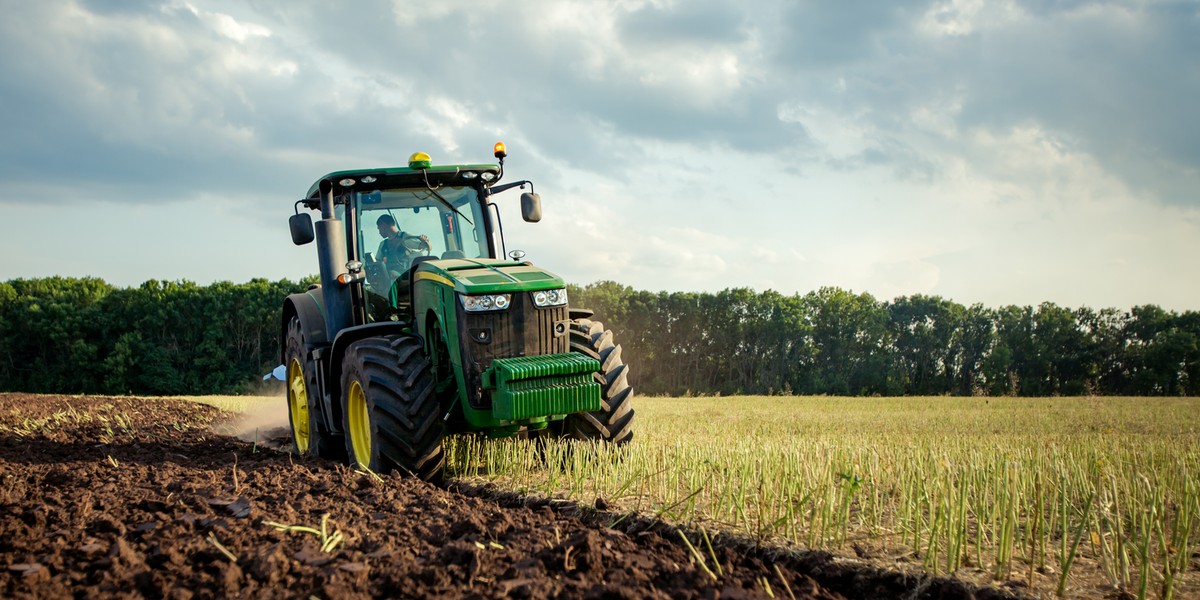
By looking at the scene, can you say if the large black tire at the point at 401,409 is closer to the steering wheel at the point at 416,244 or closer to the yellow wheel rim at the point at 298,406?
the steering wheel at the point at 416,244

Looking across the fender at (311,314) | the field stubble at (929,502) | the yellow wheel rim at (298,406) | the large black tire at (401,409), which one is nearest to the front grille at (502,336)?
the large black tire at (401,409)

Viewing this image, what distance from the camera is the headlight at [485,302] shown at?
6.27 m

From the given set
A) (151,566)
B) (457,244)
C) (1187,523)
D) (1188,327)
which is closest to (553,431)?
(457,244)

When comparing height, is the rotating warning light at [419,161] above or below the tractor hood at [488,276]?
above

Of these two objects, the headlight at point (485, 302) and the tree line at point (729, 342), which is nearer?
the headlight at point (485, 302)

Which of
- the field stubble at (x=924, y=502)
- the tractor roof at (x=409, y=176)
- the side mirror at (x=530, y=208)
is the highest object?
the tractor roof at (x=409, y=176)

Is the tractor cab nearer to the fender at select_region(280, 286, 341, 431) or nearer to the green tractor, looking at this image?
the green tractor

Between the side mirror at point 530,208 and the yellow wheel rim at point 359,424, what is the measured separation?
78.3 inches

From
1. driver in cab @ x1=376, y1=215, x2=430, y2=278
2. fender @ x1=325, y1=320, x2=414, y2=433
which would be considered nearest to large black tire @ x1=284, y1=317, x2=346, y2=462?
fender @ x1=325, y1=320, x2=414, y2=433

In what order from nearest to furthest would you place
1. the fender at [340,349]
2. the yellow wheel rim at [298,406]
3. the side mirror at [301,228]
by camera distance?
the fender at [340,349]
the side mirror at [301,228]
the yellow wheel rim at [298,406]

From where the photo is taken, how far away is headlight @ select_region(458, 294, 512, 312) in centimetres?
627

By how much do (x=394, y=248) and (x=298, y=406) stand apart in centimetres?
230

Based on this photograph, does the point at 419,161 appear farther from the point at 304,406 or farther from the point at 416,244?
the point at 304,406

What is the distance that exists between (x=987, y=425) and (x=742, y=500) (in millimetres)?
11010
